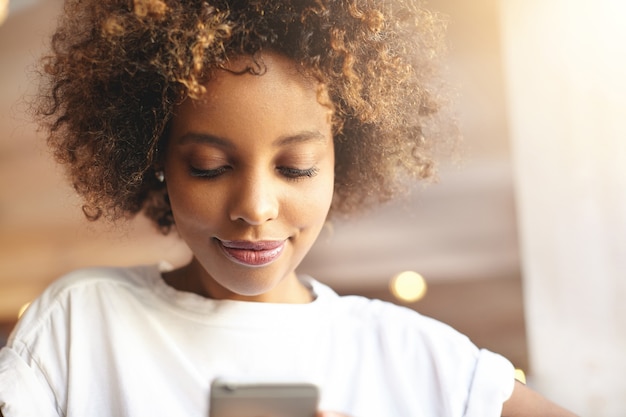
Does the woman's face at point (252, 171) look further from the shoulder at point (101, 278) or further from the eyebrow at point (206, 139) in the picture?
the shoulder at point (101, 278)

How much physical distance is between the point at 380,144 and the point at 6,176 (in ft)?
3.17

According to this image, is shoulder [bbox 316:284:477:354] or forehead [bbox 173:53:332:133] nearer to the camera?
forehead [bbox 173:53:332:133]

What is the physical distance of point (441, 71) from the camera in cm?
78

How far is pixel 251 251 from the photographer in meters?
0.64

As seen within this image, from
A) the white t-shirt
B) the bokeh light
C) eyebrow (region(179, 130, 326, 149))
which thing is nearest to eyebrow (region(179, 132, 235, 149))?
eyebrow (region(179, 130, 326, 149))

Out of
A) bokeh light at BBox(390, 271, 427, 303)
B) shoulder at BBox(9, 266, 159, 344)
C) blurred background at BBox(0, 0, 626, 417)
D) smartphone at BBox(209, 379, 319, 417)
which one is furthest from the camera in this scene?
bokeh light at BBox(390, 271, 427, 303)

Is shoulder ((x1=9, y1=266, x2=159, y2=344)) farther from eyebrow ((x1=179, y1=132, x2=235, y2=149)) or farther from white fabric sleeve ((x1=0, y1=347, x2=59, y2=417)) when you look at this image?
eyebrow ((x1=179, y1=132, x2=235, y2=149))

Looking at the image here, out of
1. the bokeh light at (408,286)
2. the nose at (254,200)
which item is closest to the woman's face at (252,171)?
the nose at (254,200)

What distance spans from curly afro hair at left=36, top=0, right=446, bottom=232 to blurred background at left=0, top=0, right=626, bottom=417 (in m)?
0.08

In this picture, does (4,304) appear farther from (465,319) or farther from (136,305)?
(465,319)

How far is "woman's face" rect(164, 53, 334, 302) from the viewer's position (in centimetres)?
59

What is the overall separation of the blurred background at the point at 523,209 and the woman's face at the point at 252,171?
192 mm

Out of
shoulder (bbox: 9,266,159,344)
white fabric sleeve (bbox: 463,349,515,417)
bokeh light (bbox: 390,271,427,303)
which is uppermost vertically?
shoulder (bbox: 9,266,159,344)

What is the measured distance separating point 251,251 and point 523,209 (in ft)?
1.53
